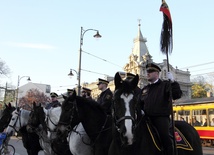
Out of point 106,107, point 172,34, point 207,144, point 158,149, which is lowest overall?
point 207,144

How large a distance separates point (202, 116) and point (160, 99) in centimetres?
2070

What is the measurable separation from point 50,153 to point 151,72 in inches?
204

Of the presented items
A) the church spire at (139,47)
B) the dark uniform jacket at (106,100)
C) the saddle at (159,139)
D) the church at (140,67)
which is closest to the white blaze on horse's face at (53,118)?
the dark uniform jacket at (106,100)

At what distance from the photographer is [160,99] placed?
4859mm

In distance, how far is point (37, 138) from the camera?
380 inches

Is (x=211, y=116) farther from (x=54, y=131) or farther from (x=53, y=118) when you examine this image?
(x=54, y=131)

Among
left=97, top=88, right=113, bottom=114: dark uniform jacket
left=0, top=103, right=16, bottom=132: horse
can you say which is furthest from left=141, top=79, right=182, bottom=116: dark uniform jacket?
left=0, top=103, right=16, bottom=132: horse

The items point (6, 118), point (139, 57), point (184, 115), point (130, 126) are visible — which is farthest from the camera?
point (139, 57)

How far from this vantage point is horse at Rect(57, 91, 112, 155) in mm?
6059

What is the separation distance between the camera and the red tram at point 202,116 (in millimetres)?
22698

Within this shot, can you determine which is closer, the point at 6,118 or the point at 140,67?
the point at 6,118

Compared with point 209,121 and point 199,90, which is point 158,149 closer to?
point 209,121

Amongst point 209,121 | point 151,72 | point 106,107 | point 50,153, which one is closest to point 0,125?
point 50,153

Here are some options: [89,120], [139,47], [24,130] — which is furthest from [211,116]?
[139,47]
